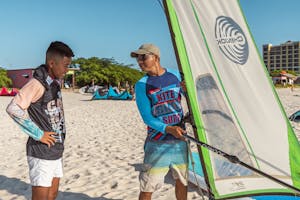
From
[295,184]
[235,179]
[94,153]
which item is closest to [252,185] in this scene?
[235,179]

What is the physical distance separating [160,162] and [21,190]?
285 centimetres

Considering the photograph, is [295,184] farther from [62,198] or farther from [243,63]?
[62,198]

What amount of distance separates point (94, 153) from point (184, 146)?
179 inches

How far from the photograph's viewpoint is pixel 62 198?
4.51 meters

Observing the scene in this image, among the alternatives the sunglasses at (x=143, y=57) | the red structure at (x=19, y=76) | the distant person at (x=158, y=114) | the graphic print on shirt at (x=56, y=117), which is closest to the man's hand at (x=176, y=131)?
the distant person at (x=158, y=114)

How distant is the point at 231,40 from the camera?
2746 mm

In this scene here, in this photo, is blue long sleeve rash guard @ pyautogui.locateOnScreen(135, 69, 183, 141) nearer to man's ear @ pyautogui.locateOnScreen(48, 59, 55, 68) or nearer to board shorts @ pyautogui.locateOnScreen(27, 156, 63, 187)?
man's ear @ pyautogui.locateOnScreen(48, 59, 55, 68)

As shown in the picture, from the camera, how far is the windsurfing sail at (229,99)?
255 centimetres

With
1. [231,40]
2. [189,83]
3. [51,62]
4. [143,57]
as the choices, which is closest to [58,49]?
[51,62]

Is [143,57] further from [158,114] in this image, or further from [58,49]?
[58,49]

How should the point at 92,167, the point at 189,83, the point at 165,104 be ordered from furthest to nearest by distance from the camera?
1. the point at 92,167
2. the point at 165,104
3. the point at 189,83

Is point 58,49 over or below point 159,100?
over

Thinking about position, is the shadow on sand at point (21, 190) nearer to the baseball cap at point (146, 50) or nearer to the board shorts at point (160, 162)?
the board shorts at point (160, 162)

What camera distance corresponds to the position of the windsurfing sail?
2.55 m
